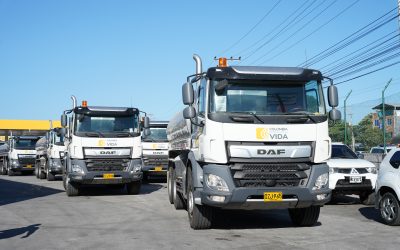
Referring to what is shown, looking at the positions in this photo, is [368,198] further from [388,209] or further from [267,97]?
A: [267,97]

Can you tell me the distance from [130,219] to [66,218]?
57.1 inches

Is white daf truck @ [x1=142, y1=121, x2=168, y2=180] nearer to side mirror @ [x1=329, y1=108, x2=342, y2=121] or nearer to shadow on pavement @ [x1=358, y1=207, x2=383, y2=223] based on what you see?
shadow on pavement @ [x1=358, y1=207, x2=383, y2=223]

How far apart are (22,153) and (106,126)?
54.0 feet

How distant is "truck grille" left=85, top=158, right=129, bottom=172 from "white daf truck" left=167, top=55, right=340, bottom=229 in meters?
6.47

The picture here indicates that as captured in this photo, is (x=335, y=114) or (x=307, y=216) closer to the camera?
(x=335, y=114)

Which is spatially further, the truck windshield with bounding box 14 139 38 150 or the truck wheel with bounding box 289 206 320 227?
the truck windshield with bounding box 14 139 38 150

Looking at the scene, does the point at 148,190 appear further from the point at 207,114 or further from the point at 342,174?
the point at 207,114

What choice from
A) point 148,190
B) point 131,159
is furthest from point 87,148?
point 148,190

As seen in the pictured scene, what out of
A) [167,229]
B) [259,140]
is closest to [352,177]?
[259,140]

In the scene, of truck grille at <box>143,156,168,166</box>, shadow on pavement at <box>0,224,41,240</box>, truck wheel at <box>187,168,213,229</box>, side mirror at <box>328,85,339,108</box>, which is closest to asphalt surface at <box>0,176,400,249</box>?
shadow on pavement at <box>0,224,41,240</box>

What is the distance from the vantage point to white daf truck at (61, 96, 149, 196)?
15.1 metres

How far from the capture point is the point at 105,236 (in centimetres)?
856

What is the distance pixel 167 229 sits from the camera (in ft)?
30.3

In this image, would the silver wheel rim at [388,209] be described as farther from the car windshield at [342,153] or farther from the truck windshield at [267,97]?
the car windshield at [342,153]
